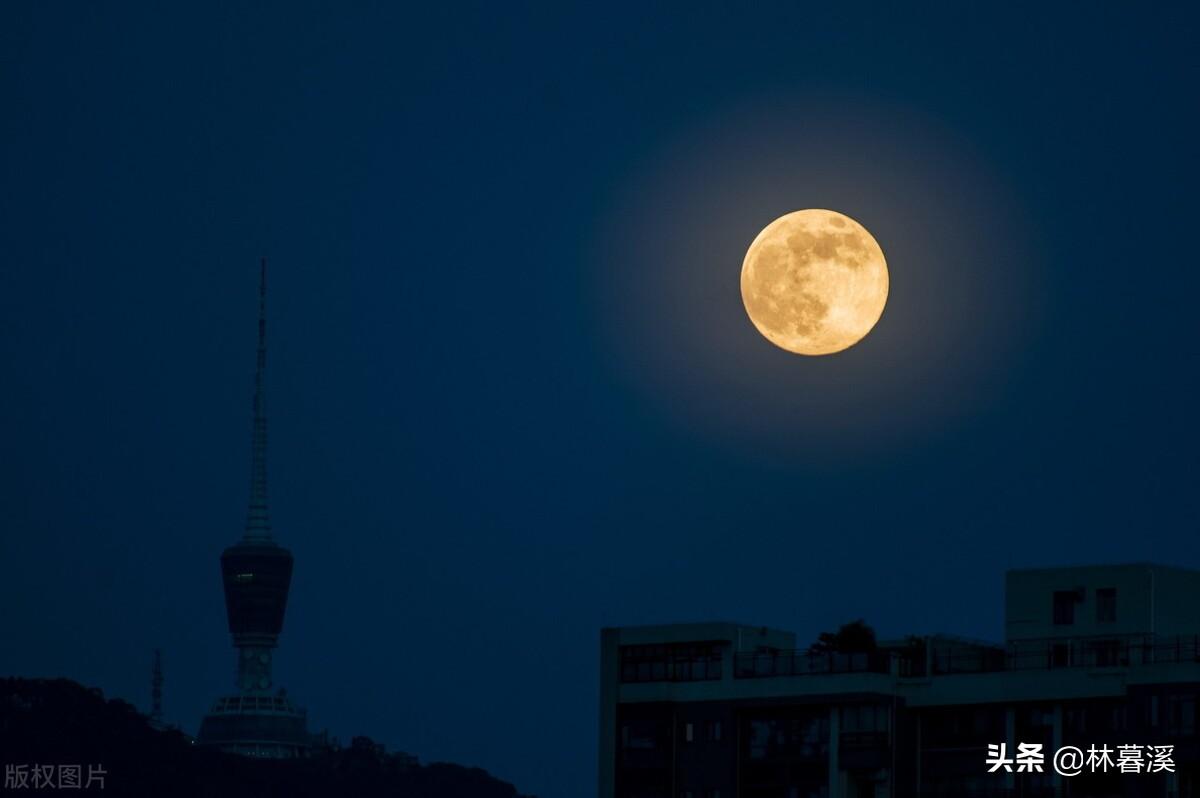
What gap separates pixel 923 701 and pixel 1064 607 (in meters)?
6.50

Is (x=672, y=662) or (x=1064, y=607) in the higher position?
(x=1064, y=607)

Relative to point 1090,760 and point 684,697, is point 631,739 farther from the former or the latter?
point 1090,760

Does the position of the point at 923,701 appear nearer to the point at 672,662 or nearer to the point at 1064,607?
the point at 1064,607

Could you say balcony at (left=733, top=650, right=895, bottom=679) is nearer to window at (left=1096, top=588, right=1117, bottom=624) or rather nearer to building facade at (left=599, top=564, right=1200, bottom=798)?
building facade at (left=599, top=564, right=1200, bottom=798)

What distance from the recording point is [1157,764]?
10169 cm

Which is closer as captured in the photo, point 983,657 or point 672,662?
point 983,657

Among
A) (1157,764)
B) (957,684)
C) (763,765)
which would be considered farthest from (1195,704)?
(763,765)

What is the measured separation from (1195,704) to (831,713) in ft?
50.8

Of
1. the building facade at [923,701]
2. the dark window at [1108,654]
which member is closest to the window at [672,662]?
the building facade at [923,701]

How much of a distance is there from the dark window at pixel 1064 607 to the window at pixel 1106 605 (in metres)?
1.23

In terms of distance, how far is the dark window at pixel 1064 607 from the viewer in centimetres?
11162

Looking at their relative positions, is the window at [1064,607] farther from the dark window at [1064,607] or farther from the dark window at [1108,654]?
the dark window at [1108,654]

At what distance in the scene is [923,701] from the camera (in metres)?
111

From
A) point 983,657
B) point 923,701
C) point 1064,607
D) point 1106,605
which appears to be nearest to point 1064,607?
point 1064,607
